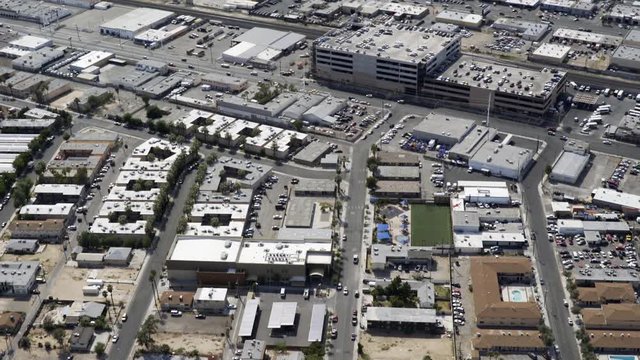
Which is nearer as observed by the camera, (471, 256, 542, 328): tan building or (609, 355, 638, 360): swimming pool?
(609, 355, 638, 360): swimming pool

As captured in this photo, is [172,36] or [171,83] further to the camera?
[172,36]

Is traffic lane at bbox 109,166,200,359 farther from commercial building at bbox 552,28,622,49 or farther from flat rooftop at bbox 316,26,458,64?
commercial building at bbox 552,28,622,49

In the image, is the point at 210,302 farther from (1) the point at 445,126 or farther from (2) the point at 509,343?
(1) the point at 445,126

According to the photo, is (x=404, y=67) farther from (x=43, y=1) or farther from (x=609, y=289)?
(x=43, y=1)

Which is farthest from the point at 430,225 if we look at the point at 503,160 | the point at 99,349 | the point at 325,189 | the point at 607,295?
the point at 99,349

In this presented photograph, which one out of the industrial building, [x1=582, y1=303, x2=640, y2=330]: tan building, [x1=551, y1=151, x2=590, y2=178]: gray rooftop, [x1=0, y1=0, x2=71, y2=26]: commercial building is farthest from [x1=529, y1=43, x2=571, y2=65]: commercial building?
[x1=0, y1=0, x2=71, y2=26]: commercial building

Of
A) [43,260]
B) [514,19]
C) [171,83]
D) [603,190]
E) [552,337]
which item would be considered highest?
[514,19]

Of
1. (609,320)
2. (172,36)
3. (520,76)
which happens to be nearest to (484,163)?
(520,76)

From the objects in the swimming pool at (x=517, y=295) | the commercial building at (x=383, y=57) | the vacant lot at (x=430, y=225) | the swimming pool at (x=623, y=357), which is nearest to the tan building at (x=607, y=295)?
the swimming pool at (x=517, y=295)
